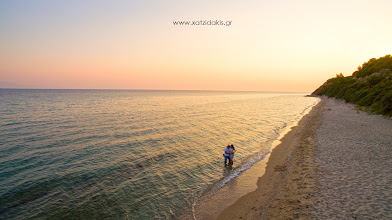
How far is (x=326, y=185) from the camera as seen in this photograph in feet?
38.2

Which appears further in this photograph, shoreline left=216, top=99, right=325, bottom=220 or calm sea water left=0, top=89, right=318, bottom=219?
calm sea water left=0, top=89, right=318, bottom=219

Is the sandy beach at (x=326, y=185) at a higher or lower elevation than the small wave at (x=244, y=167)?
higher

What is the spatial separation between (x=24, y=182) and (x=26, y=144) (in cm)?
1116

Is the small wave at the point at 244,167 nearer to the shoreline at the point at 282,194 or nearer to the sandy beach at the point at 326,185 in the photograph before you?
the sandy beach at the point at 326,185

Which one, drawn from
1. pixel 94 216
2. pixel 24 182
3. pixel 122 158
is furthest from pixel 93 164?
pixel 94 216

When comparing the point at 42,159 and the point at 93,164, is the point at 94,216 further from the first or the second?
the point at 42,159

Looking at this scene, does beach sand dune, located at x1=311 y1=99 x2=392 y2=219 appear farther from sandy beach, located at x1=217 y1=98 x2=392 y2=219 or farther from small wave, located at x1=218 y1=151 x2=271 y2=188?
small wave, located at x1=218 y1=151 x2=271 y2=188

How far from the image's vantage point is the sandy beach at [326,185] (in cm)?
920

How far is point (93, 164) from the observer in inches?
707

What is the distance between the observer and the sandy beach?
9204 millimetres

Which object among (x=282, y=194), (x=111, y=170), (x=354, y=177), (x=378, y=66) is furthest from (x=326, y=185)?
(x=378, y=66)

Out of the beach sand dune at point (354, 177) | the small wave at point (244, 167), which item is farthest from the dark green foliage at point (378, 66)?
the small wave at point (244, 167)

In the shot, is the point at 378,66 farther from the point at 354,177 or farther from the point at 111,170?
the point at 111,170

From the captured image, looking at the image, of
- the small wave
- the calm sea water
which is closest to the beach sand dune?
the small wave
